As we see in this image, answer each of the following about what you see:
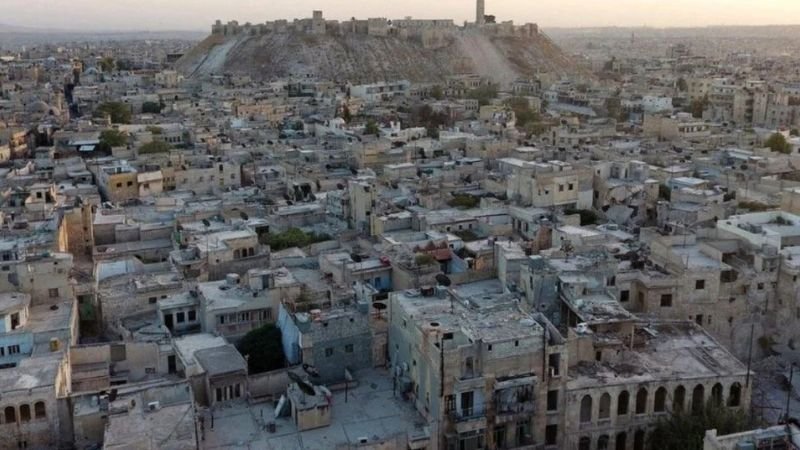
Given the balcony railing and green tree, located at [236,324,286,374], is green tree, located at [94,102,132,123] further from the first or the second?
the balcony railing

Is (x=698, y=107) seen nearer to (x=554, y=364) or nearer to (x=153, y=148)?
(x=153, y=148)

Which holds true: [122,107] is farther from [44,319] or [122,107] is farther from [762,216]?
[762,216]

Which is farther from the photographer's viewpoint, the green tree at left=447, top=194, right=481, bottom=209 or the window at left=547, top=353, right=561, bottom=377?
the green tree at left=447, top=194, right=481, bottom=209

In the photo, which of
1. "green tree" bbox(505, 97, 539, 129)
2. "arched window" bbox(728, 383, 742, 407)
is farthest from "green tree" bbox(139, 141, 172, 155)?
"arched window" bbox(728, 383, 742, 407)

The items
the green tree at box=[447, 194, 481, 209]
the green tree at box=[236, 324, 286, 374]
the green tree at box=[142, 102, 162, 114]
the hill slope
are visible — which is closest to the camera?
the green tree at box=[236, 324, 286, 374]

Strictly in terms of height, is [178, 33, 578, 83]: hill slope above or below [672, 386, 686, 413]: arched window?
above

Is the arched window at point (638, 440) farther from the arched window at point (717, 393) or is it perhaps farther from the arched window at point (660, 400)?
Answer: the arched window at point (717, 393)

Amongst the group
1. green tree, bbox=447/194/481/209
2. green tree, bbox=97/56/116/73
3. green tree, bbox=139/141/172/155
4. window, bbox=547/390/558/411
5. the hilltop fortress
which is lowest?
window, bbox=547/390/558/411
